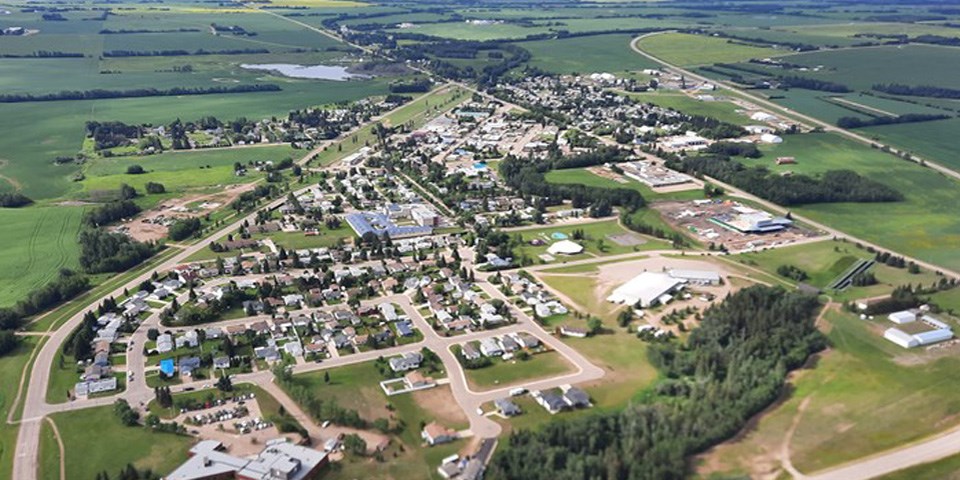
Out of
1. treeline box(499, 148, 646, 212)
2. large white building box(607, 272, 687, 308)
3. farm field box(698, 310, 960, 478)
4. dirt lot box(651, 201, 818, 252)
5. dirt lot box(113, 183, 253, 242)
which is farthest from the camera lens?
treeline box(499, 148, 646, 212)

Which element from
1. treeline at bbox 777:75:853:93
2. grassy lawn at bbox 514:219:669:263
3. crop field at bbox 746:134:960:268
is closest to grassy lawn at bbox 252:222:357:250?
grassy lawn at bbox 514:219:669:263

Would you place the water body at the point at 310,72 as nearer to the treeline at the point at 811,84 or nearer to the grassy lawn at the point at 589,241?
the treeline at the point at 811,84

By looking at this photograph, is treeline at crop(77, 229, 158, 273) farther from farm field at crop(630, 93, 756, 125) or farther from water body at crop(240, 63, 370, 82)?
water body at crop(240, 63, 370, 82)

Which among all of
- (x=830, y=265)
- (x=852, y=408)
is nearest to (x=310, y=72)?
(x=830, y=265)

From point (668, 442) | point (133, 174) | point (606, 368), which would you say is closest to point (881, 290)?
point (606, 368)

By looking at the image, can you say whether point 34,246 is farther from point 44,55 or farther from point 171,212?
point 44,55

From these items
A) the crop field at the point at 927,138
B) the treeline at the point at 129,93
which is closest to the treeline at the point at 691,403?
the crop field at the point at 927,138
